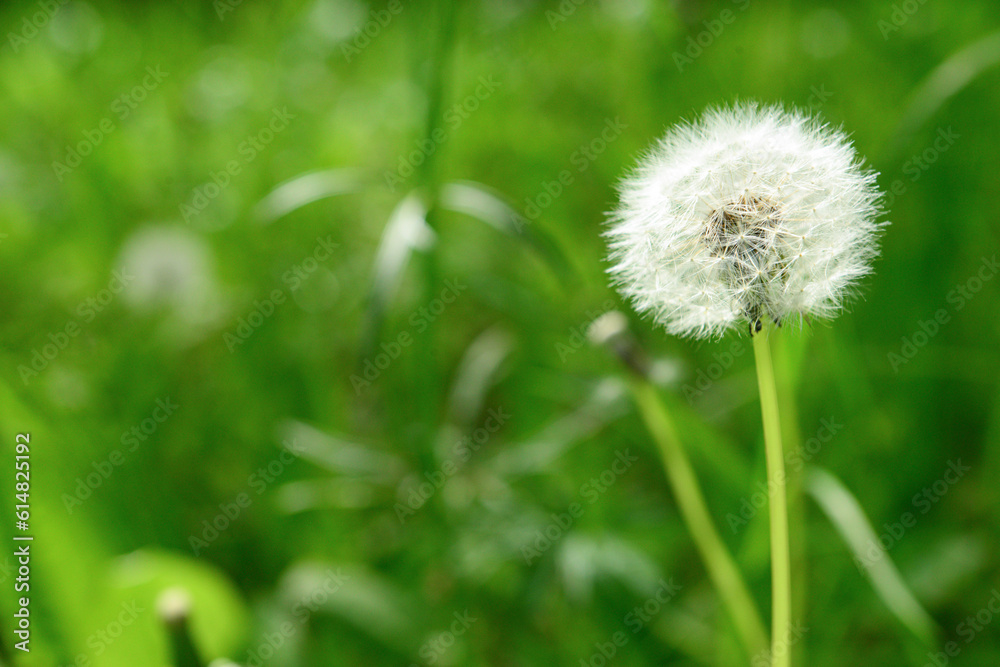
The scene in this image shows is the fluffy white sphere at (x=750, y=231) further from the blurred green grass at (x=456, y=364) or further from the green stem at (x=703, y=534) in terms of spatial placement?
the blurred green grass at (x=456, y=364)

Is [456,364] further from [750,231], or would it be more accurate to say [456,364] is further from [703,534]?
[750,231]

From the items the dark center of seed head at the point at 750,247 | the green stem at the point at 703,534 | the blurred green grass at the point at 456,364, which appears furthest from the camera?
the blurred green grass at the point at 456,364

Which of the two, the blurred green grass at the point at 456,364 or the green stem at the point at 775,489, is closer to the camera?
the green stem at the point at 775,489

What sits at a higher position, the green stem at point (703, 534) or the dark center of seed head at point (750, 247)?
the dark center of seed head at point (750, 247)

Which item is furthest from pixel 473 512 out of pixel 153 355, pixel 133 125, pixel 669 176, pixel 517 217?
pixel 133 125

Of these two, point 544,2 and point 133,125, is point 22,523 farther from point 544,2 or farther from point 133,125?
point 544,2

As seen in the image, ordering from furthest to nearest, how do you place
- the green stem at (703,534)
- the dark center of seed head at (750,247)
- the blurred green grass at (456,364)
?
the blurred green grass at (456,364) < the green stem at (703,534) < the dark center of seed head at (750,247)

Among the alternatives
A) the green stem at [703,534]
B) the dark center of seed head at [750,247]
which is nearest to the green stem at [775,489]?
the dark center of seed head at [750,247]
